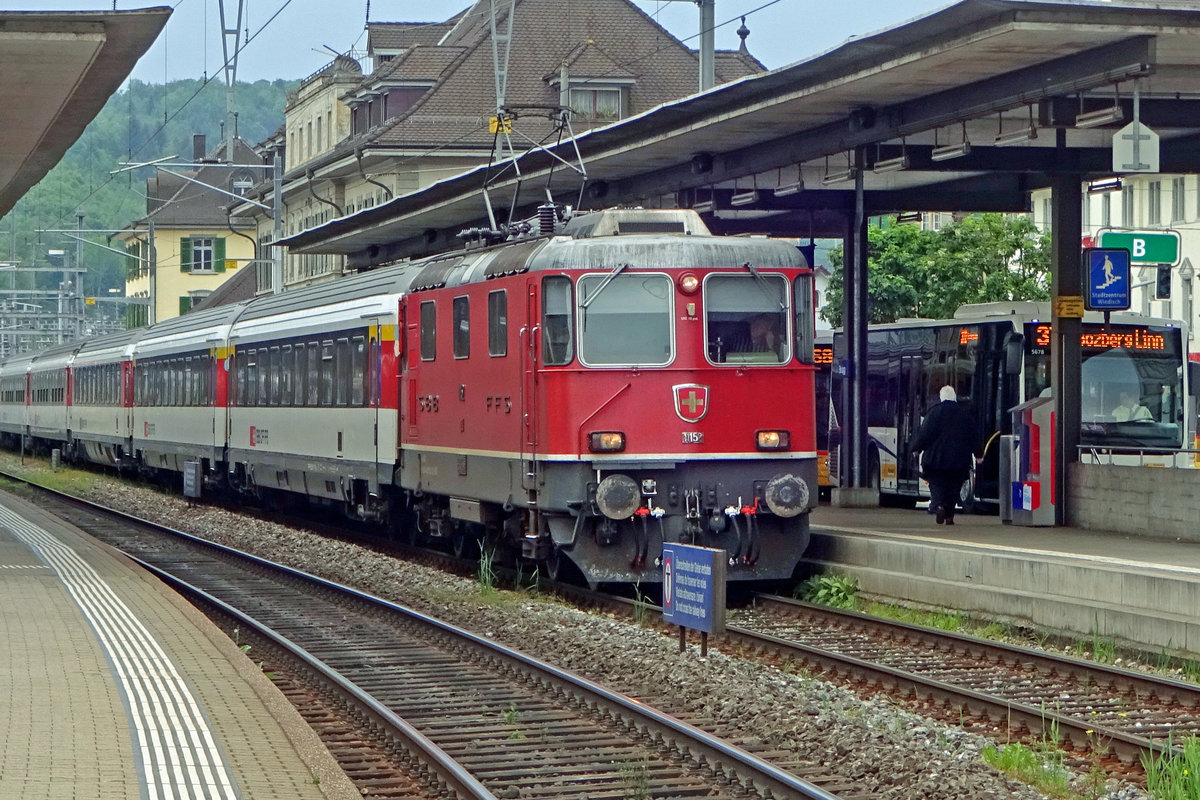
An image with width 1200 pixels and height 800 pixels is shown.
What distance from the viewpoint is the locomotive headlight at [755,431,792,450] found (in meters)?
15.4

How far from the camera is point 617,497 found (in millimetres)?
14781

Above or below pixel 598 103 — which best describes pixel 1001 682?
below

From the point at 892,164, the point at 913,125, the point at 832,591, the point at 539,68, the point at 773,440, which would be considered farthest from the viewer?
the point at 539,68

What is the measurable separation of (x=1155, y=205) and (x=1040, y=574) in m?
54.3

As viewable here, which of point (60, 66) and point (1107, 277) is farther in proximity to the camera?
point (1107, 277)

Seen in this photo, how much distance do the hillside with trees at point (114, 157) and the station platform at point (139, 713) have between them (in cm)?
6622

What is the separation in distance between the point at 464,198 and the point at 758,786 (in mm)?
17139

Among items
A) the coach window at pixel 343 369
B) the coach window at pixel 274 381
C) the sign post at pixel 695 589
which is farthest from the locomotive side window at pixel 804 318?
the coach window at pixel 274 381

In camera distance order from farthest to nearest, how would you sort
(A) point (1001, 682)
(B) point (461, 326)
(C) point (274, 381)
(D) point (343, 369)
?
(C) point (274, 381) → (D) point (343, 369) → (B) point (461, 326) → (A) point (1001, 682)

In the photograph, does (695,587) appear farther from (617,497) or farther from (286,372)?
(286,372)

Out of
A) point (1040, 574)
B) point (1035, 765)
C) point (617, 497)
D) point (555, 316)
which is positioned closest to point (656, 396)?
point (617, 497)

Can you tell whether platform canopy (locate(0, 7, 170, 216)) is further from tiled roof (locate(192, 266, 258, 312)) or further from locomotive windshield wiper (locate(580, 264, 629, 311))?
tiled roof (locate(192, 266, 258, 312))

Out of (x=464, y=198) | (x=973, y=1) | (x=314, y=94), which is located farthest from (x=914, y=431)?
(x=314, y=94)

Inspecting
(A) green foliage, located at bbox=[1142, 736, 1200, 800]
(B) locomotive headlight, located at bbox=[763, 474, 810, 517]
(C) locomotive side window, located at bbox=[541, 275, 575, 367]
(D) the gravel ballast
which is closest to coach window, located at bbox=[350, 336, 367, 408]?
(D) the gravel ballast
